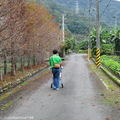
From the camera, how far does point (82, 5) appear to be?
149625mm

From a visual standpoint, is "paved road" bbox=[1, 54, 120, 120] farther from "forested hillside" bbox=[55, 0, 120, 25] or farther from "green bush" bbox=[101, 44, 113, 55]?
"forested hillside" bbox=[55, 0, 120, 25]

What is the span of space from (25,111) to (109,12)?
123999mm

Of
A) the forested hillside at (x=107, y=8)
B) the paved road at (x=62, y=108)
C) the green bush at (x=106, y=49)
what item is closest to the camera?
the paved road at (x=62, y=108)

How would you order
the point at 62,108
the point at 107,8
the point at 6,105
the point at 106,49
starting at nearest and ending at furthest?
the point at 62,108
the point at 6,105
the point at 106,49
the point at 107,8

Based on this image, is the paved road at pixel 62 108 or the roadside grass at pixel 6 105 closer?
the paved road at pixel 62 108

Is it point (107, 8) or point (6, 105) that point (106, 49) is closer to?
point (6, 105)

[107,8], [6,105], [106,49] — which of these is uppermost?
[107,8]

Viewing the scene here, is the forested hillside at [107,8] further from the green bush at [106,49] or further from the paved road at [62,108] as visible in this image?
the paved road at [62,108]

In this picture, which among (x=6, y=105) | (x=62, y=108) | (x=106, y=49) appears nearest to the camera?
(x=62, y=108)

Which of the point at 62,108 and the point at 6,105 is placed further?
the point at 6,105


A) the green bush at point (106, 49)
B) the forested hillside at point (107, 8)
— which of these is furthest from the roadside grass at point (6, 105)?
the forested hillside at point (107, 8)

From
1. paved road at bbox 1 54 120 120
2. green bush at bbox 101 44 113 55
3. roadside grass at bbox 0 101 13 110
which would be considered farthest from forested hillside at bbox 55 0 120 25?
roadside grass at bbox 0 101 13 110

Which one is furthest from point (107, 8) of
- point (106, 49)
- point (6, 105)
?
point (6, 105)

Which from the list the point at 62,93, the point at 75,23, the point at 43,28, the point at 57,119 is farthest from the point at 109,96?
the point at 75,23
